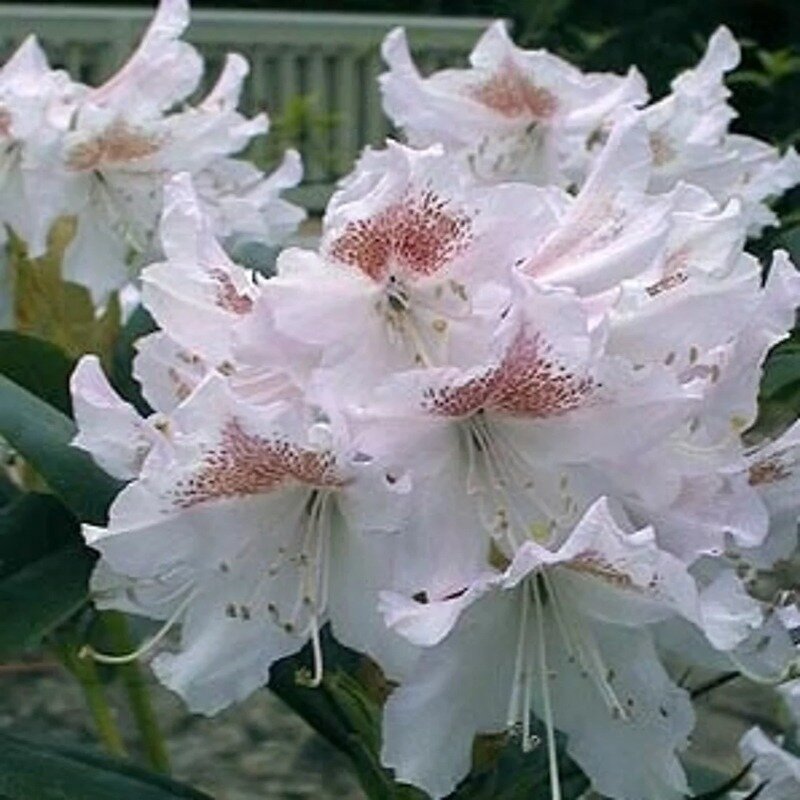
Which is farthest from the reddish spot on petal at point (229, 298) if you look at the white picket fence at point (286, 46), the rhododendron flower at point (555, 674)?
the white picket fence at point (286, 46)

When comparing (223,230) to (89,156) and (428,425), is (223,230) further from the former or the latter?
(428,425)

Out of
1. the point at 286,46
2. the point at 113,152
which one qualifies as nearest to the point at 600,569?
the point at 113,152

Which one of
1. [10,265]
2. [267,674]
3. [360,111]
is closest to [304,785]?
[10,265]

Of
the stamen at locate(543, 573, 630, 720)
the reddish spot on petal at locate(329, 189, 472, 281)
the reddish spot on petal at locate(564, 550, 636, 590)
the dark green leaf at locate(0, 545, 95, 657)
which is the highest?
the reddish spot on petal at locate(329, 189, 472, 281)

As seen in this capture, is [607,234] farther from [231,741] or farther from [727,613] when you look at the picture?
[231,741]

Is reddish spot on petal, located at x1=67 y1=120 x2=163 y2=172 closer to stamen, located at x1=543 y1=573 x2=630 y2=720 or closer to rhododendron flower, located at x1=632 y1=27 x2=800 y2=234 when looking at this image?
rhododendron flower, located at x1=632 y1=27 x2=800 y2=234

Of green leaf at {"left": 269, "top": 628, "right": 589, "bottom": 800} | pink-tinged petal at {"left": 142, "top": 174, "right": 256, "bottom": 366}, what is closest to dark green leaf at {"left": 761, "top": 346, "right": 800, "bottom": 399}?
green leaf at {"left": 269, "top": 628, "right": 589, "bottom": 800}
